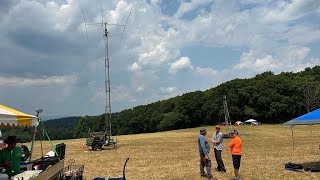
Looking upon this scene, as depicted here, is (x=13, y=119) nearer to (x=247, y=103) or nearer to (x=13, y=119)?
(x=13, y=119)

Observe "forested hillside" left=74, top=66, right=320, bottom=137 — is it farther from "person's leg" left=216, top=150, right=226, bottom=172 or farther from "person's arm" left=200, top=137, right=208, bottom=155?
"person's arm" left=200, top=137, right=208, bottom=155

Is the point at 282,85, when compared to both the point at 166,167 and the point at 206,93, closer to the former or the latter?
the point at 206,93

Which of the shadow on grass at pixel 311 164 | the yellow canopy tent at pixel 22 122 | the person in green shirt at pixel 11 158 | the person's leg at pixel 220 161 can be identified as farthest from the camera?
the shadow on grass at pixel 311 164

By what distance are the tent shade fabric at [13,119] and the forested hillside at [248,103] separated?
2703 inches

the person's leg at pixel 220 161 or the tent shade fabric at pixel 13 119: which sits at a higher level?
the tent shade fabric at pixel 13 119

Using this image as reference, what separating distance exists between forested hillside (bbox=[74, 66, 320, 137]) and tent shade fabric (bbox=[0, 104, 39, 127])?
225 feet

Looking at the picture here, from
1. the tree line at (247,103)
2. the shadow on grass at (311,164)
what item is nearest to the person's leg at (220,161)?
the shadow on grass at (311,164)

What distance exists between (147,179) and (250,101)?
69302 millimetres

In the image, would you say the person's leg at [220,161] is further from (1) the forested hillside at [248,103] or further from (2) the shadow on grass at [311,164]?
(1) the forested hillside at [248,103]

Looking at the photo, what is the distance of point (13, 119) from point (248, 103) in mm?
75300

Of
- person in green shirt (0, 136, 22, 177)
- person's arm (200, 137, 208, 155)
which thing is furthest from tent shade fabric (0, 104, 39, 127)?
person's arm (200, 137, 208, 155)

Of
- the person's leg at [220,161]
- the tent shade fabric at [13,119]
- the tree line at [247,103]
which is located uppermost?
the tree line at [247,103]

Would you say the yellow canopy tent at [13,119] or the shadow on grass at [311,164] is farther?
the shadow on grass at [311,164]

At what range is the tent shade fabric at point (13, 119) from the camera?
866 centimetres
